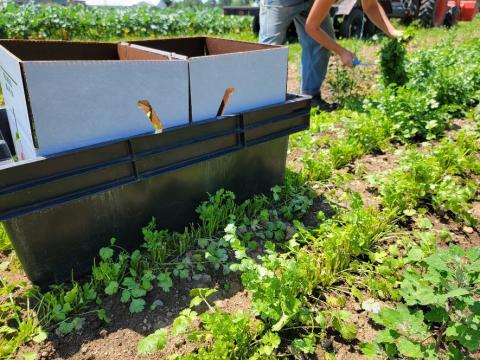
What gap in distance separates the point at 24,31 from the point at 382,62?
1212 cm

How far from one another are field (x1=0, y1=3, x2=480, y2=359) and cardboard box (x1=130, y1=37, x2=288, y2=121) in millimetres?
537

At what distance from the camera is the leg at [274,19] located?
4098mm

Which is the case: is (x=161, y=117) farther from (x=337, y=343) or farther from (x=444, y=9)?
(x=444, y=9)

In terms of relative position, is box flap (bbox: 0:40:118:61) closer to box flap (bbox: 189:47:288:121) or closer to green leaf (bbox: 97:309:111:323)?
box flap (bbox: 189:47:288:121)

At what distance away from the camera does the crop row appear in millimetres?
12523

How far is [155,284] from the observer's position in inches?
76.2

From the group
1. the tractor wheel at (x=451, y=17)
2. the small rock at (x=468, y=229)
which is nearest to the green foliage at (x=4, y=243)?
the small rock at (x=468, y=229)

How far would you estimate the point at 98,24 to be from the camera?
45.8ft

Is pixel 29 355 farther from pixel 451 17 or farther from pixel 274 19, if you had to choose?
pixel 451 17

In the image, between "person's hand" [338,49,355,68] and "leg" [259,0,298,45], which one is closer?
"person's hand" [338,49,355,68]

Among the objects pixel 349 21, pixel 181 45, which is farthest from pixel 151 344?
pixel 349 21

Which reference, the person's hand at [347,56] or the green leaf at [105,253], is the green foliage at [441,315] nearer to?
the green leaf at [105,253]

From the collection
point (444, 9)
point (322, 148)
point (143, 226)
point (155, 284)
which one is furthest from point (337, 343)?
point (444, 9)

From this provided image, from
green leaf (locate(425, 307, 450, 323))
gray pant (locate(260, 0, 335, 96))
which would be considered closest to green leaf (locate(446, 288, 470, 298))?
green leaf (locate(425, 307, 450, 323))
